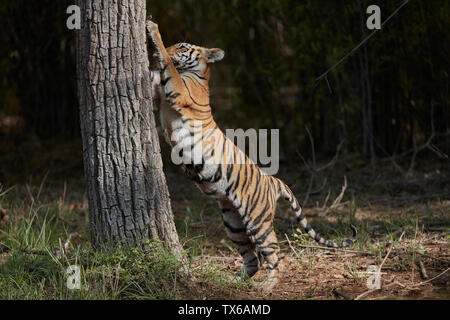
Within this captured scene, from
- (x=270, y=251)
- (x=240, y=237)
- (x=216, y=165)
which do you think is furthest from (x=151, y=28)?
(x=270, y=251)

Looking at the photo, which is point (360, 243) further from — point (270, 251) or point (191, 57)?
point (191, 57)

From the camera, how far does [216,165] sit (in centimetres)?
432

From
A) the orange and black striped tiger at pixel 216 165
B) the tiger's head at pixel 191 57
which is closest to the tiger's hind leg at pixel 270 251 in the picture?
the orange and black striped tiger at pixel 216 165

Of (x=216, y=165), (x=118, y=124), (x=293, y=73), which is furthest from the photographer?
(x=293, y=73)

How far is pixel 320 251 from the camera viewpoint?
501 centimetres

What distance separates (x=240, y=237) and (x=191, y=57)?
1.48 metres

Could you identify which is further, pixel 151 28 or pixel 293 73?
pixel 293 73

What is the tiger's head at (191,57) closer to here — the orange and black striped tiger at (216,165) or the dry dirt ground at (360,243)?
the orange and black striped tiger at (216,165)

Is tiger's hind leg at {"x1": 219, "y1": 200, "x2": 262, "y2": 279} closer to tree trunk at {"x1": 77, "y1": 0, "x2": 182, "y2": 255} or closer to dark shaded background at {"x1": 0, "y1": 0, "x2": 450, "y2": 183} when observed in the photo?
tree trunk at {"x1": 77, "y1": 0, "x2": 182, "y2": 255}

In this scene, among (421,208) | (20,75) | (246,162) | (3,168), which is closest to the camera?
(246,162)

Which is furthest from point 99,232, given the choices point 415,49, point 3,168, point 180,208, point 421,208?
point 415,49

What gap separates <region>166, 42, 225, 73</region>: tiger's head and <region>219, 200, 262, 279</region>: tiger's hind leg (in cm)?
109
